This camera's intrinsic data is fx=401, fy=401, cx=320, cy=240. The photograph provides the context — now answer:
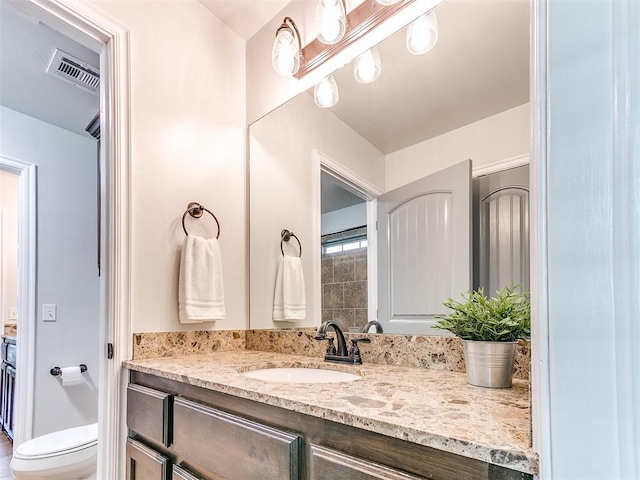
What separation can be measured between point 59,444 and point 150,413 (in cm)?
126

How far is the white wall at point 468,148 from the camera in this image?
3.59 feet

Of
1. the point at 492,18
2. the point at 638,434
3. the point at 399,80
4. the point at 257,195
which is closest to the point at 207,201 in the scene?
the point at 257,195

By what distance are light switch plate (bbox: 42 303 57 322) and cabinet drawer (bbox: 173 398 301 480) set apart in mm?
2275

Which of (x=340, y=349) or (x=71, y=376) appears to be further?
(x=71, y=376)

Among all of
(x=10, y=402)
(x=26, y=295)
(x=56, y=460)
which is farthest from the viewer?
(x=10, y=402)

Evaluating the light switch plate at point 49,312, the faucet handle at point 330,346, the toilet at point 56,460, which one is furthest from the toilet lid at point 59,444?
the faucet handle at point 330,346

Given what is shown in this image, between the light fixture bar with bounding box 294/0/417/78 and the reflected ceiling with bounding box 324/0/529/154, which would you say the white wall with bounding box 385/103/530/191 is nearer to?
the reflected ceiling with bounding box 324/0/529/154

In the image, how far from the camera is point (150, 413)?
1.24m

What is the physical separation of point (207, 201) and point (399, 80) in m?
0.94

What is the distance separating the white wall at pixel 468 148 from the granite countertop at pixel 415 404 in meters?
0.61

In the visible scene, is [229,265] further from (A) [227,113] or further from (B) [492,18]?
(B) [492,18]

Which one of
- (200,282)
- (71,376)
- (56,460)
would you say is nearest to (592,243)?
(200,282)

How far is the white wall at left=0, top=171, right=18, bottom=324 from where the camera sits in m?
3.95

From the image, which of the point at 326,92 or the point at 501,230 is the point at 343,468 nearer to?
the point at 501,230
